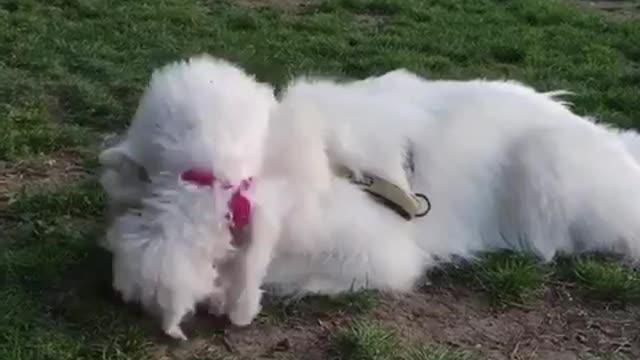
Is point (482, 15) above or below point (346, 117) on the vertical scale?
below

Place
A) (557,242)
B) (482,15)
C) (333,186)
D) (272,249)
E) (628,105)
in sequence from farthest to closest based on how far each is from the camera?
1. (482,15)
2. (628,105)
3. (557,242)
4. (333,186)
5. (272,249)

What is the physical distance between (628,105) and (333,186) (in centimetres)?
362

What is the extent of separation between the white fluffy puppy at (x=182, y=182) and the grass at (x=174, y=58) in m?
0.34

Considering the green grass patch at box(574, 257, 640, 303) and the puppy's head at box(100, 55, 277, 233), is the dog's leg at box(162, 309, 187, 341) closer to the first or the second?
the puppy's head at box(100, 55, 277, 233)

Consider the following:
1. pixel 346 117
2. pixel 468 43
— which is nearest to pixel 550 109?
pixel 346 117

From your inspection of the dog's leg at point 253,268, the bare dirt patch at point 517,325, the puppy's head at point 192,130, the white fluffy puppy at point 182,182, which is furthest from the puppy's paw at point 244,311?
the bare dirt patch at point 517,325

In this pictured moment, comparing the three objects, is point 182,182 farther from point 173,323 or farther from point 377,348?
point 377,348

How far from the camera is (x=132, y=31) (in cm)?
838

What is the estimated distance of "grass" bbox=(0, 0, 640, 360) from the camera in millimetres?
3900

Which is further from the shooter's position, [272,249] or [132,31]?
[132,31]

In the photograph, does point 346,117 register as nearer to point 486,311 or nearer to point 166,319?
point 486,311

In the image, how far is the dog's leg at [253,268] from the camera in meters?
3.58

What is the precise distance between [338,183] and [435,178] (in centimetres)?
49

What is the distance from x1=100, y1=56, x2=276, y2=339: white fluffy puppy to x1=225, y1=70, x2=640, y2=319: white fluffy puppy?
0.72 feet
